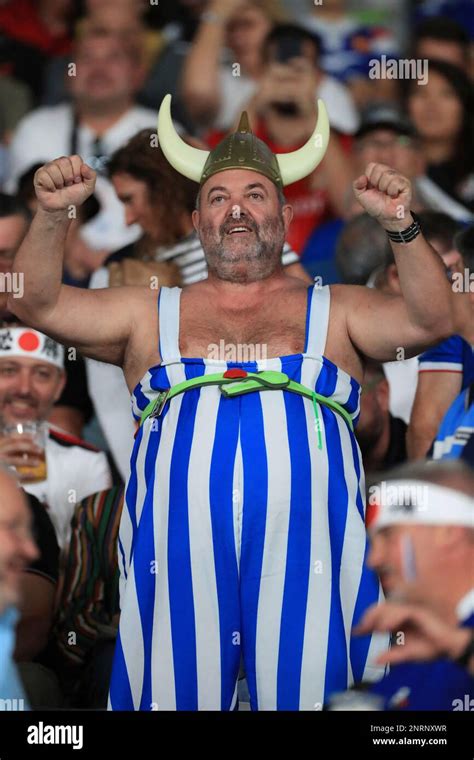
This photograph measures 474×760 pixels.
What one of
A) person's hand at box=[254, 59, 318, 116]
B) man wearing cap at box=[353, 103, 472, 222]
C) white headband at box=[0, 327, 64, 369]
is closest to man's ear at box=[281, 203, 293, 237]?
white headband at box=[0, 327, 64, 369]

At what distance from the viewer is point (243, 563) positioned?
375cm

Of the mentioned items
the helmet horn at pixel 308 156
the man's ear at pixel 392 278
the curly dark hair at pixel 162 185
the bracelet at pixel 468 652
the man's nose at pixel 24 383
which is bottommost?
the bracelet at pixel 468 652

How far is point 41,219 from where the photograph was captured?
3.96 m

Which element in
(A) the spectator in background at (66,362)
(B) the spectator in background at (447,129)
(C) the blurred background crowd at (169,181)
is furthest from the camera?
(B) the spectator in background at (447,129)

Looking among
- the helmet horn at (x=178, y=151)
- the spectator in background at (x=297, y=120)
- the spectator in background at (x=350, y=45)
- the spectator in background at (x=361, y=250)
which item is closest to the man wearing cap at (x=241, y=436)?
the helmet horn at (x=178, y=151)

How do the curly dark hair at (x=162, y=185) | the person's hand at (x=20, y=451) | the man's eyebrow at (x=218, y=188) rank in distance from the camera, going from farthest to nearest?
the curly dark hair at (x=162, y=185), the person's hand at (x=20, y=451), the man's eyebrow at (x=218, y=188)

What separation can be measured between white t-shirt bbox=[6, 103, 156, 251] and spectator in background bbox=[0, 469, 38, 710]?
260 cm

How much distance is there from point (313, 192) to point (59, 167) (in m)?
2.27

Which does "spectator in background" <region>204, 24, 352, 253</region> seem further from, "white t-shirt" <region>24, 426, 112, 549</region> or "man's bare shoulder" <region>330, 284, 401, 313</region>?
"man's bare shoulder" <region>330, 284, 401, 313</region>

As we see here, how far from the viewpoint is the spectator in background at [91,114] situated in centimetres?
603

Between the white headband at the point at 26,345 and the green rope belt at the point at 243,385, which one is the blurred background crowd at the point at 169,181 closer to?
the white headband at the point at 26,345

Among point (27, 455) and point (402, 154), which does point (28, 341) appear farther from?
point (402, 154)
